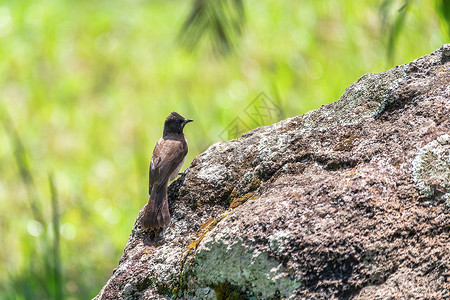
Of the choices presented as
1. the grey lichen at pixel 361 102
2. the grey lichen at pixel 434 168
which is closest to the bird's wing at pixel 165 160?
the grey lichen at pixel 361 102

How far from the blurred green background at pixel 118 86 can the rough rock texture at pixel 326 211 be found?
2594 millimetres

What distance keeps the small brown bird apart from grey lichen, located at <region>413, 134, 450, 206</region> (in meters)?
1.29

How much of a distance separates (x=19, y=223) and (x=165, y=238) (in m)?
4.61

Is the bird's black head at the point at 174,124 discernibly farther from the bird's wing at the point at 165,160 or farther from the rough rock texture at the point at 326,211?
the rough rock texture at the point at 326,211

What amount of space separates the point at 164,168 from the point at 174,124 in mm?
901

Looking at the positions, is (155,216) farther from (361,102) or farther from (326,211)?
(361,102)

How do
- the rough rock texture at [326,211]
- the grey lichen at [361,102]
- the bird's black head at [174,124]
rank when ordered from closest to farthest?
the rough rock texture at [326,211] → the grey lichen at [361,102] → the bird's black head at [174,124]

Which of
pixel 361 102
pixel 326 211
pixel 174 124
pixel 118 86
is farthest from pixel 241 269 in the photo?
pixel 118 86

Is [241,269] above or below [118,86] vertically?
below

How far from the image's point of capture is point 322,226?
2.59 meters

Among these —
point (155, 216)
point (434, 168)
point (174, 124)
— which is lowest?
point (434, 168)

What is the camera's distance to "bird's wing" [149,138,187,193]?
167 inches

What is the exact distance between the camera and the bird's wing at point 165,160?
4250 mm

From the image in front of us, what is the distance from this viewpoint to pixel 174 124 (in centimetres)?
534
